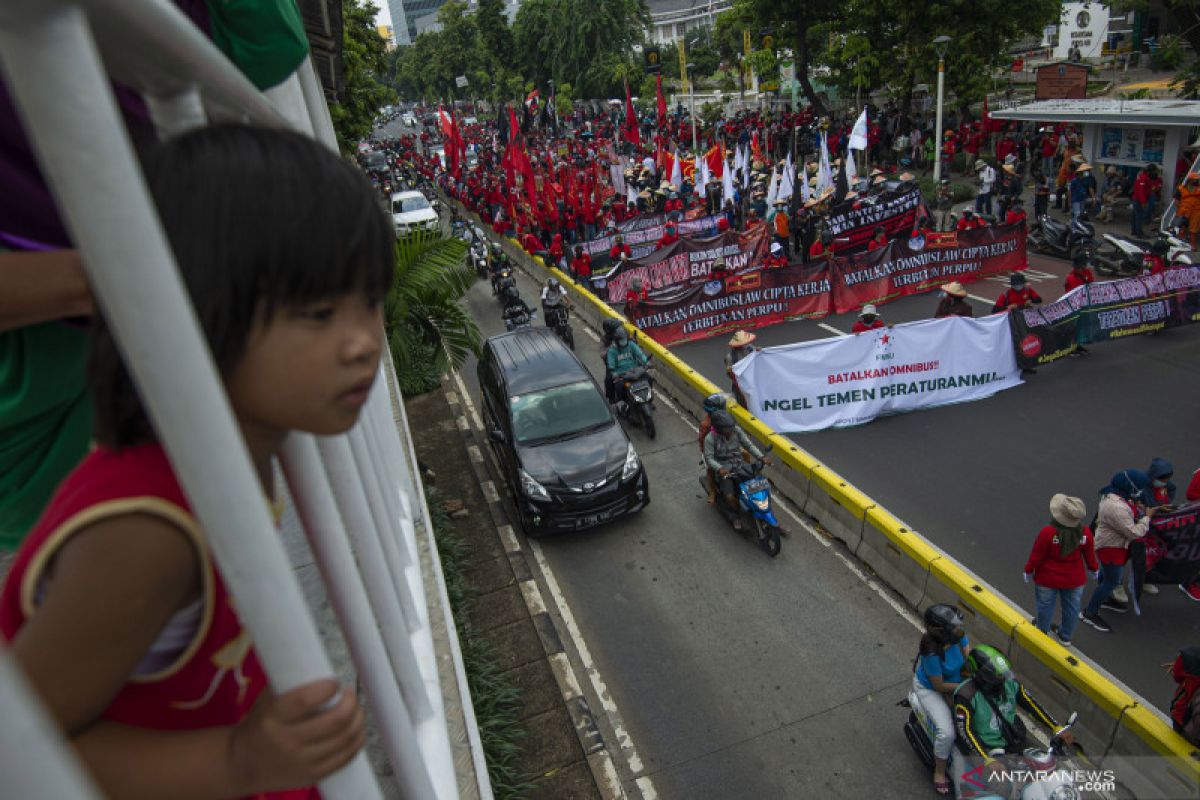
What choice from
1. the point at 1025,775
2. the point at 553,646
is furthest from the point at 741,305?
the point at 1025,775

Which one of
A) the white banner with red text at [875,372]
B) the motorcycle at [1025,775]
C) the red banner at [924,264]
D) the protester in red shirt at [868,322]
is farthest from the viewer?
the red banner at [924,264]

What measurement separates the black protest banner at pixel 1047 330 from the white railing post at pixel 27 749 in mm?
12541

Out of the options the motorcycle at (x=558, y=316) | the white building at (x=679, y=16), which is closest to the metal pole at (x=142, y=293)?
the motorcycle at (x=558, y=316)

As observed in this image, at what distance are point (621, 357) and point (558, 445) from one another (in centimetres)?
266

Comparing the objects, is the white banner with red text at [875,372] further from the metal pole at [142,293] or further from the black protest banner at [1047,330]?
the metal pole at [142,293]

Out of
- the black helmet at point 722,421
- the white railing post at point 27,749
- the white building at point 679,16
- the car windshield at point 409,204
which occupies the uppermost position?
the white building at point 679,16

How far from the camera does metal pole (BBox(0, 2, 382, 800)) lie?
29.5 inches

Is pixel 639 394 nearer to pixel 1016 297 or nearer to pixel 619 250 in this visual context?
pixel 1016 297

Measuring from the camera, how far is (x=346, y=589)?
1.59 m

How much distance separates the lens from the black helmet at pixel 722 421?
28.2 feet

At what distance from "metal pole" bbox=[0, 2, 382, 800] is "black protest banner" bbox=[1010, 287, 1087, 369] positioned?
484 inches

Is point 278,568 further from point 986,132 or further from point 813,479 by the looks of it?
point 986,132

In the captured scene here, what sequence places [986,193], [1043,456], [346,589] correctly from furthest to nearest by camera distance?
[986,193] < [1043,456] < [346,589]

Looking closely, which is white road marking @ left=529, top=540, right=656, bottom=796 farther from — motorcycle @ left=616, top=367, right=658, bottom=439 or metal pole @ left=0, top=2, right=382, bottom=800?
metal pole @ left=0, top=2, right=382, bottom=800
